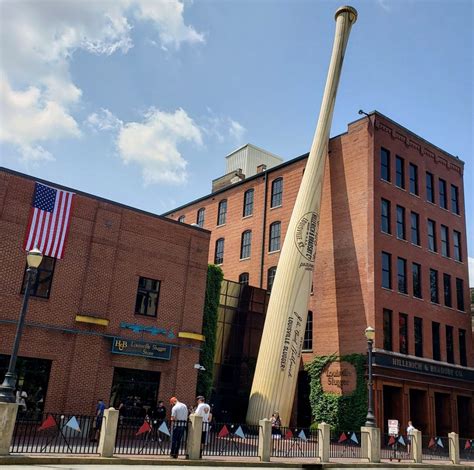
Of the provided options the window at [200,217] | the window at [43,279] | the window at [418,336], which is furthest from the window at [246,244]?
the window at [43,279]

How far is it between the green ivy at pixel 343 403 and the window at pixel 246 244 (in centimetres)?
1276

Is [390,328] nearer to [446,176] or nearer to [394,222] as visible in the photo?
[394,222]

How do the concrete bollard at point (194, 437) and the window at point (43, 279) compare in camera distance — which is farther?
the window at point (43, 279)

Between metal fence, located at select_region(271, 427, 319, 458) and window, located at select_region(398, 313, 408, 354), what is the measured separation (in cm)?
1239

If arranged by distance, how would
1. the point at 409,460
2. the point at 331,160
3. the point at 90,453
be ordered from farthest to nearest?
the point at 331,160 → the point at 409,460 → the point at 90,453

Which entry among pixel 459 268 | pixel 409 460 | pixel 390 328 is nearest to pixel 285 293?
pixel 390 328

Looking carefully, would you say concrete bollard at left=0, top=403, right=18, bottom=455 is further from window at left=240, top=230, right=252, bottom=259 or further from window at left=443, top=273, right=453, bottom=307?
window at left=443, top=273, right=453, bottom=307

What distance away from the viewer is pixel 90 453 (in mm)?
15086

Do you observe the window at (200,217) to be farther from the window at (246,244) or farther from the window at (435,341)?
the window at (435,341)

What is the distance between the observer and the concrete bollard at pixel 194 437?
15779mm

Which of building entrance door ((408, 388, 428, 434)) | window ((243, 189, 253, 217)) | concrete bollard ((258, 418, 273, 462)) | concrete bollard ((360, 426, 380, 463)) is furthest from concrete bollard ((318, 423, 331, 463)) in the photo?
window ((243, 189, 253, 217))

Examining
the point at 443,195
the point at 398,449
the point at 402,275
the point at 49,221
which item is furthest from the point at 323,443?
the point at 443,195

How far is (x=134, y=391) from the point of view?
22969mm

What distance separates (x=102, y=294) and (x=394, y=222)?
1942 cm
